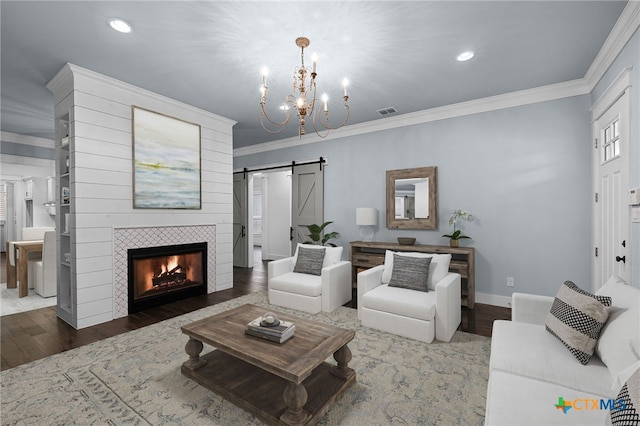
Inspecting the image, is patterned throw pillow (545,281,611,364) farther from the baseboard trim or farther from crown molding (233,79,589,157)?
crown molding (233,79,589,157)

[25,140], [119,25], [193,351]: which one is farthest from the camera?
[25,140]

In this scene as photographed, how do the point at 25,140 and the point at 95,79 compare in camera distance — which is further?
the point at 25,140

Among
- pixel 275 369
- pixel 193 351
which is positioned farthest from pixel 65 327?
pixel 275 369

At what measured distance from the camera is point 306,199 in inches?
232

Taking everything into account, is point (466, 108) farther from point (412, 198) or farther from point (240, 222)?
point (240, 222)

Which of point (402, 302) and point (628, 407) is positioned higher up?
point (628, 407)

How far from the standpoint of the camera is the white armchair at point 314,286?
3.66 m

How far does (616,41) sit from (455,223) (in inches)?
96.6

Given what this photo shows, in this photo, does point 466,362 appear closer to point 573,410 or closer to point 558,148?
point 573,410

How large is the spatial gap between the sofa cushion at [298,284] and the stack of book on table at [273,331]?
1470mm

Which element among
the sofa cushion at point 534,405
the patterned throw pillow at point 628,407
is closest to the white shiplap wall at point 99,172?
the sofa cushion at point 534,405

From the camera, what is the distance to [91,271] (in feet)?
10.8

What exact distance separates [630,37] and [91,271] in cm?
553

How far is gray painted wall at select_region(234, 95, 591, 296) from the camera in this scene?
3.52 metres
